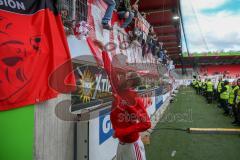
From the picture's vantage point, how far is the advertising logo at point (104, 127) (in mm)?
3850

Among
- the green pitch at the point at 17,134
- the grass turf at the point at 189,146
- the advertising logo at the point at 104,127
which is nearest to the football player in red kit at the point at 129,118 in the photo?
the advertising logo at the point at 104,127

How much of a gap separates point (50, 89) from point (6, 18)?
92 cm

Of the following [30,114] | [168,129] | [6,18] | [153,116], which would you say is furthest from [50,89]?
[153,116]

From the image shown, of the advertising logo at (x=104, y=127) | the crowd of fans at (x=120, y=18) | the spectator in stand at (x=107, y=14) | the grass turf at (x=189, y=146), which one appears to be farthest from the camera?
the spectator in stand at (x=107, y=14)

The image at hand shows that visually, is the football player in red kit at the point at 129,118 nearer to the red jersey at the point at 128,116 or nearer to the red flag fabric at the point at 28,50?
the red jersey at the point at 128,116

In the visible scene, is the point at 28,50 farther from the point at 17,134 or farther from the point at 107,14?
the point at 107,14

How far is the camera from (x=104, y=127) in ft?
13.2

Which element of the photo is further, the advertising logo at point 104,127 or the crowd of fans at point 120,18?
the crowd of fans at point 120,18

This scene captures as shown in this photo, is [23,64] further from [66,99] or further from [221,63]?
[221,63]

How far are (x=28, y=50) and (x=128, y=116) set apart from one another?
51.8 inches

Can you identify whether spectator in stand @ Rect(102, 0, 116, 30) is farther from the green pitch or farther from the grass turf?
the green pitch

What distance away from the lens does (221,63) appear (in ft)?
173

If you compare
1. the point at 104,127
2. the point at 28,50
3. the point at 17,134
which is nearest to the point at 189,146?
the point at 104,127

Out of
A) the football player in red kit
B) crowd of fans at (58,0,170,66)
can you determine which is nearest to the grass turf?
the football player in red kit
